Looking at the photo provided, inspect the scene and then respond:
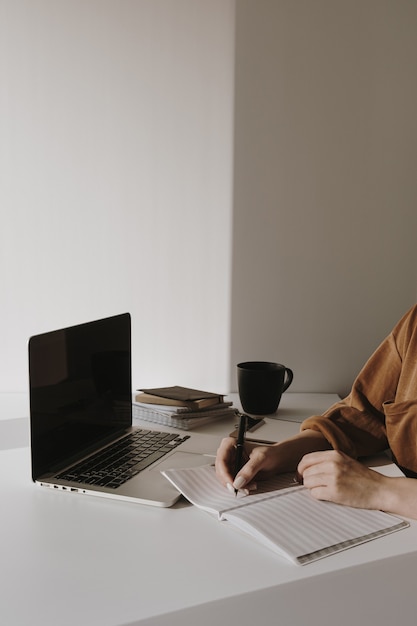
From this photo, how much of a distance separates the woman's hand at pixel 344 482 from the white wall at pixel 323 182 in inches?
32.8

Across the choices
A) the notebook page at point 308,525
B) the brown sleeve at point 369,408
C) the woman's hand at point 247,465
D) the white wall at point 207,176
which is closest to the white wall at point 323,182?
the white wall at point 207,176

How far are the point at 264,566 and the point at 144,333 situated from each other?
1082 millimetres

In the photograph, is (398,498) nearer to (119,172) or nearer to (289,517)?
(289,517)

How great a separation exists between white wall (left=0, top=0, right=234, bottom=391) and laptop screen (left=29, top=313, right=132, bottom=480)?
46 centimetres

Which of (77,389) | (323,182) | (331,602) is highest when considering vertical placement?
(323,182)

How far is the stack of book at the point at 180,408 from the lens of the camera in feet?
4.77

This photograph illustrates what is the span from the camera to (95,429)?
1.23m

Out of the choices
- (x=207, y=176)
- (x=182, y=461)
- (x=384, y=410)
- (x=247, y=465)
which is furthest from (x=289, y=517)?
(x=207, y=176)

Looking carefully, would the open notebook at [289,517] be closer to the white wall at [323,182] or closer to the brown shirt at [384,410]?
the brown shirt at [384,410]

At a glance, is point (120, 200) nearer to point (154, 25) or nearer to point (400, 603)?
point (154, 25)

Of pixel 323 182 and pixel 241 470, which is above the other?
pixel 323 182

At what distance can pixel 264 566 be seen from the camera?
2.68 feet

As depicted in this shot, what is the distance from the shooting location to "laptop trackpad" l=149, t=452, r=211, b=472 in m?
1.16

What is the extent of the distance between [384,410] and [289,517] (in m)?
0.43
